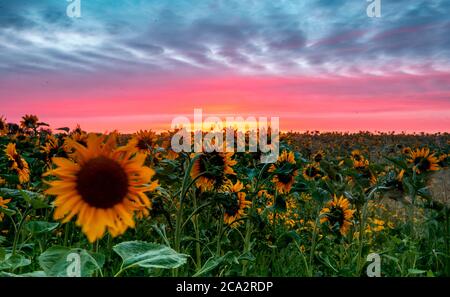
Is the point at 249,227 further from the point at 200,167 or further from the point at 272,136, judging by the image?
the point at 272,136

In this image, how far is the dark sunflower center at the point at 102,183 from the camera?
3.40 ft

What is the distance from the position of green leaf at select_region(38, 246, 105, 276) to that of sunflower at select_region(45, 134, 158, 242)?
20 cm

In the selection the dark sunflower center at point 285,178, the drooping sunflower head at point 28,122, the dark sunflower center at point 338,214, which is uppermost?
the drooping sunflower head at point 28,122

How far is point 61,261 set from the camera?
119cm

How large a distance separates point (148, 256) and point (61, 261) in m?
0.22

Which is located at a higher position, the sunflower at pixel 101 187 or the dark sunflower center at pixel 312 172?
the sunflower at pixel 101 187

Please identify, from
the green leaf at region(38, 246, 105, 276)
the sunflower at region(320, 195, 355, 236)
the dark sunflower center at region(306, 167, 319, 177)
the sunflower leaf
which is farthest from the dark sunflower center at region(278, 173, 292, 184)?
the green leaf at region(38, 246, 105, 276)

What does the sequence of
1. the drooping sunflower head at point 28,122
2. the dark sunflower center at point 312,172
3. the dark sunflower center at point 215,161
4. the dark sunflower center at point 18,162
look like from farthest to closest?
the drooping sunflower head at point 28,122 < the dark sunflower center at point 312,172 < the dark sunflower center at point 18,162 < the dark sunflower center at point 215,161

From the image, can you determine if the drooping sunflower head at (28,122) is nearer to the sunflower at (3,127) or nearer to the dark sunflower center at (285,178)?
the sunflower at (3,127)

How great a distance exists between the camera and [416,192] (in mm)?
2225

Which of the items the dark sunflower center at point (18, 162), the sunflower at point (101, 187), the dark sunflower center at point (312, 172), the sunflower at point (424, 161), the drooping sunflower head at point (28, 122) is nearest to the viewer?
the sunflower at point (101, 187)

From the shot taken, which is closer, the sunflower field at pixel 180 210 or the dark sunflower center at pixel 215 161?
the sunflower field at pixel 180 210

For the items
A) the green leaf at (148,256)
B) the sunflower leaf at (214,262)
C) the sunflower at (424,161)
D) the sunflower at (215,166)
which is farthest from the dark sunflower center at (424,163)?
the green leaf at (148,256)
